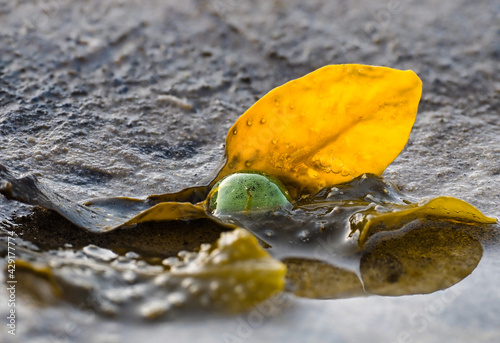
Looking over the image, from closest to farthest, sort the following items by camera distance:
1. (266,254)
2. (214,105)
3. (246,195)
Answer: (266,254), (246,195), (214,105)

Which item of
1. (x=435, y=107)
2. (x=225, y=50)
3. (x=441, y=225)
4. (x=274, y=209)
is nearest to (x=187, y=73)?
(x=225, y=50)

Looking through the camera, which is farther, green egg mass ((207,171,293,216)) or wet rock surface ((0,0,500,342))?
green egg mass ((207,171,293,216))

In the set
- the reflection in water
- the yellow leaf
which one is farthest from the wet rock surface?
the yellow leaf

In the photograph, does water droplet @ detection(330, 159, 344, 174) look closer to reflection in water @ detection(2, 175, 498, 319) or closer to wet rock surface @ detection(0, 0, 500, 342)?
reflection in water @ detection(2, 175, 498, 319)

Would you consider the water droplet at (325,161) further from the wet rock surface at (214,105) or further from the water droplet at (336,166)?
the wet rock surface at (214,105)

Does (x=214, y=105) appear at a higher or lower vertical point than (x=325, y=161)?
lower

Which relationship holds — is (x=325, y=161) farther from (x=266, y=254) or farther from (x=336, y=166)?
(x=266, y=254)

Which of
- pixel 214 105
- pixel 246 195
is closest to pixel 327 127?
pixel 246 195
